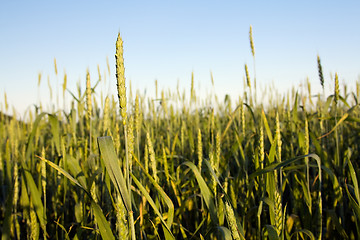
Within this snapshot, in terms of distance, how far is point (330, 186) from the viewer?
138 cm

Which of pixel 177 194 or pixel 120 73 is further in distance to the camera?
pixel 177 194

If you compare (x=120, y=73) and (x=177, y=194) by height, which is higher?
(x=120, y=73)

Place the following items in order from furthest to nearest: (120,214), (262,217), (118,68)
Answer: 1. (262,217)
2. (120,214)
3. (118,68)

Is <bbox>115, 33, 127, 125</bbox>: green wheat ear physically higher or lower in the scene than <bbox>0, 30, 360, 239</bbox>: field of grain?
higher

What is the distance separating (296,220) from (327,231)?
0.17 metres

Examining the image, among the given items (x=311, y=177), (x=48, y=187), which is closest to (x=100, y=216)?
(x=48, y=187)

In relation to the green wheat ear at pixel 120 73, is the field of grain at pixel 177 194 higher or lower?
lower

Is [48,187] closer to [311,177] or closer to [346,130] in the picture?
[311,177]

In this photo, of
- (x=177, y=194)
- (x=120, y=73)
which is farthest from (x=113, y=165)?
(x=177, y=194)

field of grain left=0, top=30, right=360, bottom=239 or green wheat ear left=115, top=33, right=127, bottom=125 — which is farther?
field of grain left=0, top=30, right=360, bottom=239

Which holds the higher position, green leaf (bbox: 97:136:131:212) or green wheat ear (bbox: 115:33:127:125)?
green wheat ear (bbox: 115:33:127:125)

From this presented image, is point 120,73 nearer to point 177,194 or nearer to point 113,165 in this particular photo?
point 113,165

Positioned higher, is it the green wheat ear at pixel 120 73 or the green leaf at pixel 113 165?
the green wheat ear at pixel 120 73

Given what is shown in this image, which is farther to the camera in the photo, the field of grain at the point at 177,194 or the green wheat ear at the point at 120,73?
the field of grain at the point at 177,194
